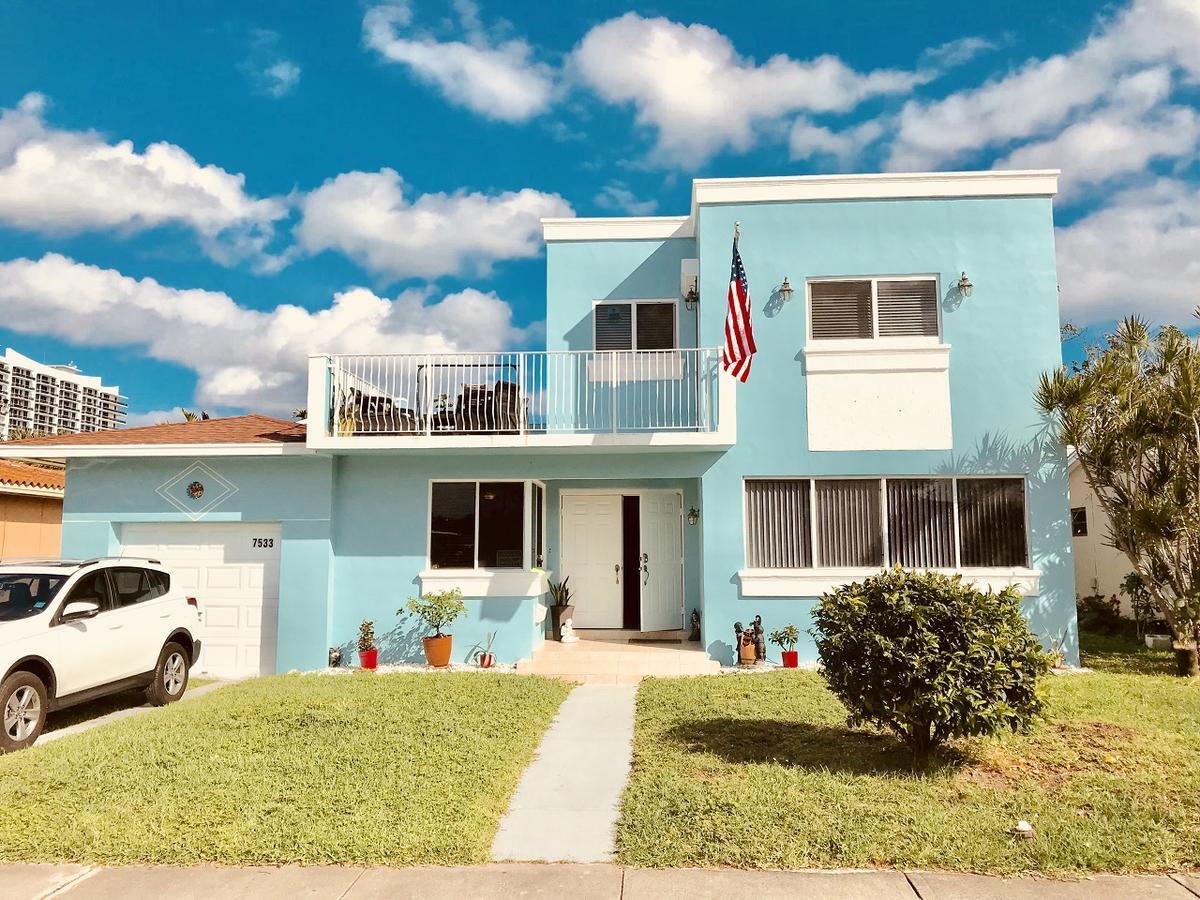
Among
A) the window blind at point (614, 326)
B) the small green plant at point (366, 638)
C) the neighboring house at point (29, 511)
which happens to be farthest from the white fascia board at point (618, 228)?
the neighboring house at point (29, 511)

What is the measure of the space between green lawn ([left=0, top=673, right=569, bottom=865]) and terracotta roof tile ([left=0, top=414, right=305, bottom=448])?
14.2ft

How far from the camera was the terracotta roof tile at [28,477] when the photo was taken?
1469 cm

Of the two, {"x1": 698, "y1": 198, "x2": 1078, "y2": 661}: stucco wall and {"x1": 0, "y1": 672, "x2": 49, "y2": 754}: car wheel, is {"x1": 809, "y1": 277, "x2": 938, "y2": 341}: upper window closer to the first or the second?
{"x1": 698, "y1": 198, "x2": 1078, "y2": 661}: stucco wall

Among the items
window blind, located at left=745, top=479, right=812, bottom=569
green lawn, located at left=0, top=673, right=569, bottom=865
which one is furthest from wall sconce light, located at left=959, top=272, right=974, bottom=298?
green lawn, located at left=0, top=673, right=569, bottom=865

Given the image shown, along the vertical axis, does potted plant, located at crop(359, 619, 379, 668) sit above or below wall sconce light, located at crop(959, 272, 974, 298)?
below

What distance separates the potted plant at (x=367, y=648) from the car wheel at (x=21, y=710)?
4.07 metres

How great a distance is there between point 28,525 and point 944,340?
17.4 meters

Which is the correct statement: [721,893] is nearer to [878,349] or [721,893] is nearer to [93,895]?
[93,895]

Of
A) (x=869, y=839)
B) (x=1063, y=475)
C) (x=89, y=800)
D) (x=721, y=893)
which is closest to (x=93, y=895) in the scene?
(x=89, y=800)

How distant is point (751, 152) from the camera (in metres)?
14.0

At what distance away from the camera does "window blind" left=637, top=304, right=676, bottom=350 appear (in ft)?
42.3

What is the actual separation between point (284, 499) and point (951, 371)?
993 centimetres

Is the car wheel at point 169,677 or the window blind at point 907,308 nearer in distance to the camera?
the car wheel at point 169,677

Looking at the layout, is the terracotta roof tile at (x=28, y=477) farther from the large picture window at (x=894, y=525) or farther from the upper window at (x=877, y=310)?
the upper window at (x=877, y=310)
